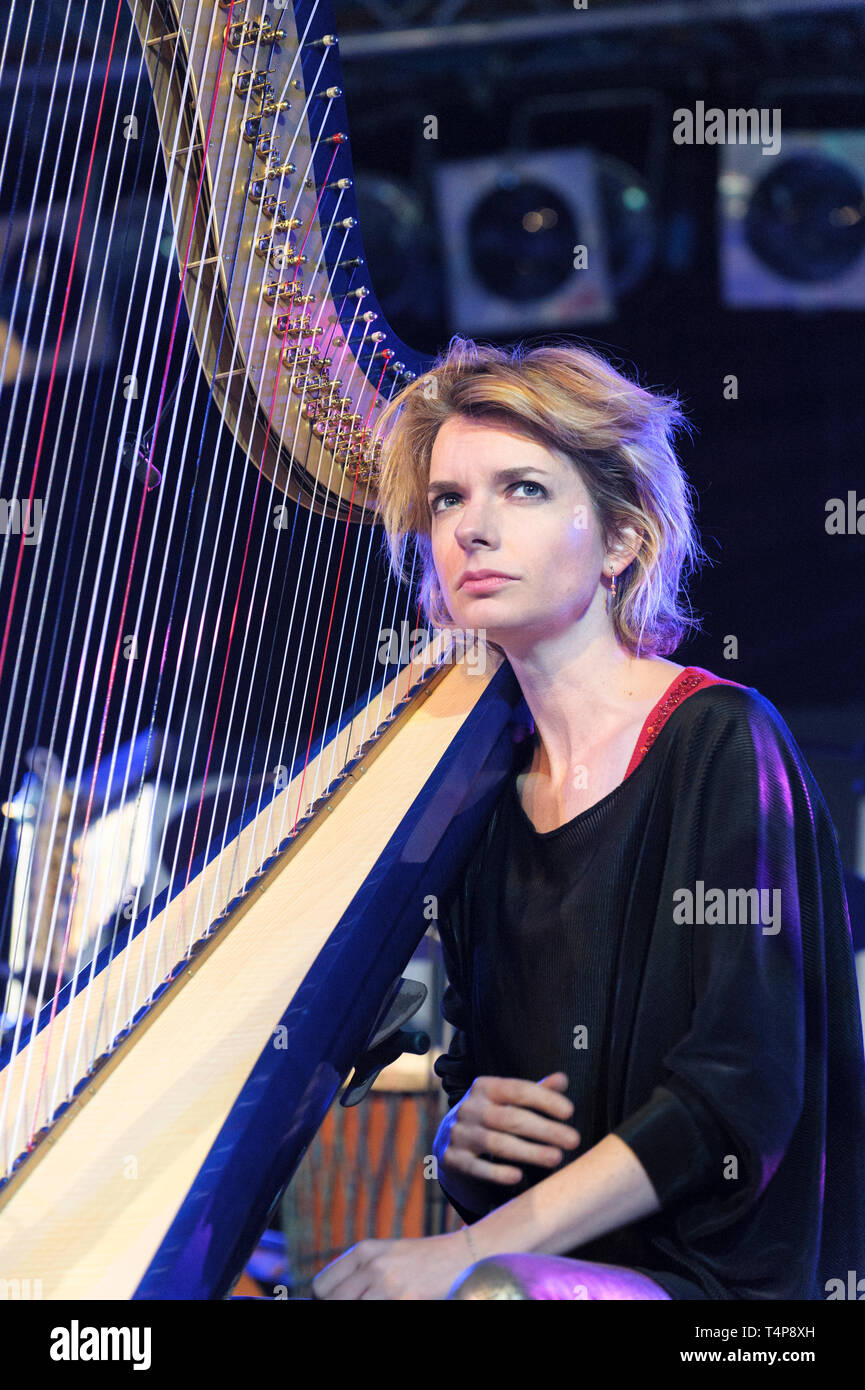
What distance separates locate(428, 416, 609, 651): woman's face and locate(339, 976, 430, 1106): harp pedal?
44 cm

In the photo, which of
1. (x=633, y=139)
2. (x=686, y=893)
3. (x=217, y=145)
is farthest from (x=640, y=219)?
(x=686, y=893)

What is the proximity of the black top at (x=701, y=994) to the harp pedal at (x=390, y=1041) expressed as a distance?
0.07 metres

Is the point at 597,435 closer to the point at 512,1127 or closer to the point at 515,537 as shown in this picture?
the point at 515,537

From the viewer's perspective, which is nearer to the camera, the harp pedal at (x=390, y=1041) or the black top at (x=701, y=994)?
the black top at (x=701, y=994)

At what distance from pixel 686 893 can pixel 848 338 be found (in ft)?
7.95

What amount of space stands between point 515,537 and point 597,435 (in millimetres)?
166

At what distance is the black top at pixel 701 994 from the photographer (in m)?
1.32

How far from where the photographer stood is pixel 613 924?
4.92 feet

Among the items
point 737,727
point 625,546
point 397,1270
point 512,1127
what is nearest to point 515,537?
point 625,546

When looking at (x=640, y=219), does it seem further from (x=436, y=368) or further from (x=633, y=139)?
(x=436, y=368)

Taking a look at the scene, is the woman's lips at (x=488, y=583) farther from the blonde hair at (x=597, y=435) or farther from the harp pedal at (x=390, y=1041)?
the harp pedal at (x=390, y=1041)

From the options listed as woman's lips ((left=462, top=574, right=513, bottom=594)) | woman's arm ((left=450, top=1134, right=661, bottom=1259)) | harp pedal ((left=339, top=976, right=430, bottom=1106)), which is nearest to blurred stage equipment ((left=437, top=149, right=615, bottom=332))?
woman's lips ((left=462, top=574, right=513, bottom=594))
